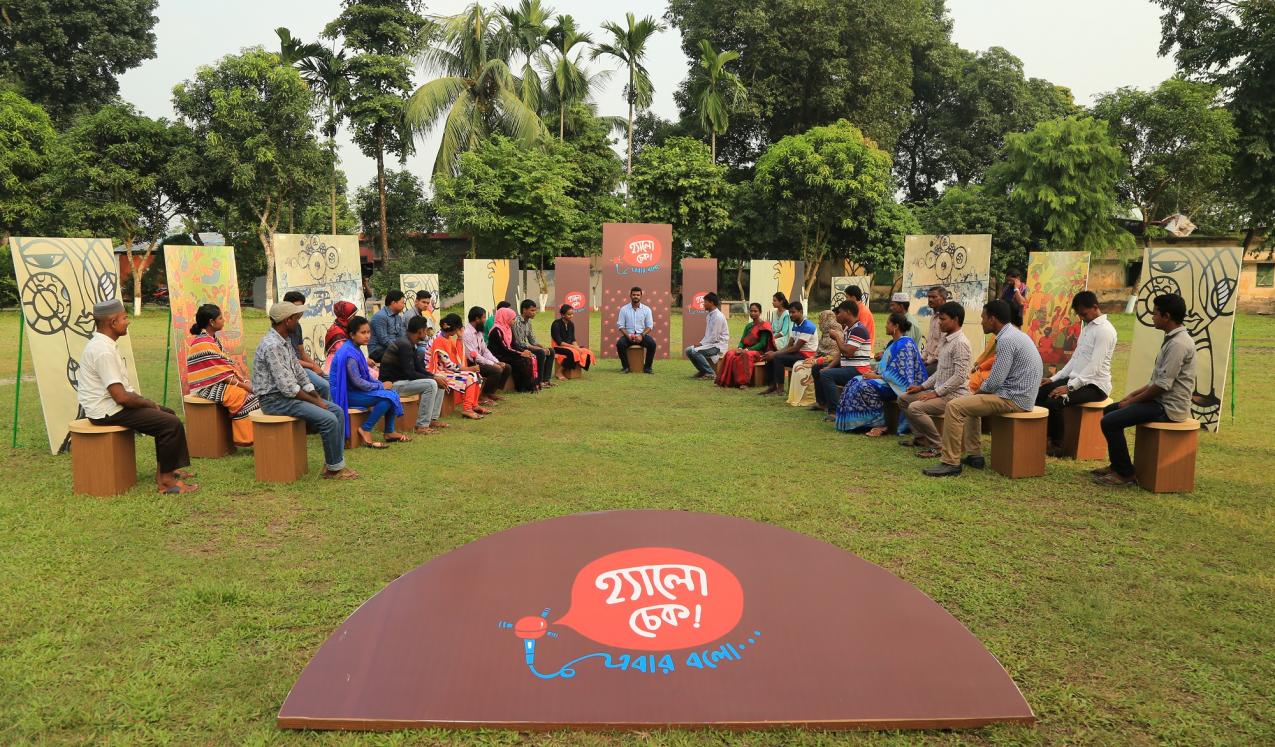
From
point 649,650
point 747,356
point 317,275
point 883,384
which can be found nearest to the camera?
point 649,650

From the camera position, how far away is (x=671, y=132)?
33969 mm

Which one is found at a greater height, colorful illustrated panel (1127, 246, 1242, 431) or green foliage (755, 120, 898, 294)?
green foliage (755, 120, 898, 294)

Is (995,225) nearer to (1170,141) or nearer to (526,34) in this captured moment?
(1170,141)

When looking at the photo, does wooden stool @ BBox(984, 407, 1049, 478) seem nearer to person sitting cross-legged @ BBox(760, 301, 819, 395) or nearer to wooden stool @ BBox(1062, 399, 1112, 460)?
wooden stool @ BBox(1062, 399, 1112, 460)

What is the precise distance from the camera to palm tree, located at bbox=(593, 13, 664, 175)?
2877cm

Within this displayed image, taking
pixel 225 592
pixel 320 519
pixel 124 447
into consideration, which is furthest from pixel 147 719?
pixel 124 447

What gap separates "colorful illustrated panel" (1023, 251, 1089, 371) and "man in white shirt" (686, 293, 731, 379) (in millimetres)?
4717

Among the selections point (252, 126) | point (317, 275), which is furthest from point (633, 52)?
point (317, 275)

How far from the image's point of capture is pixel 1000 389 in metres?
6.44

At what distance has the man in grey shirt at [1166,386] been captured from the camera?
19.0 ft

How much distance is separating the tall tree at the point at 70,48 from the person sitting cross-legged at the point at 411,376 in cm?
2809

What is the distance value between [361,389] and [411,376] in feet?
2.85

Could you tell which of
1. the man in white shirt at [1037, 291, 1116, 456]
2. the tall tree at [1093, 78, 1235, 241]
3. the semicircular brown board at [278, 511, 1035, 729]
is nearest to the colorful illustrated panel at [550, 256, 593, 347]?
the man in white shirt at [1037, 291, 1116, 456]

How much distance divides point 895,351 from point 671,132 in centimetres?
2782
